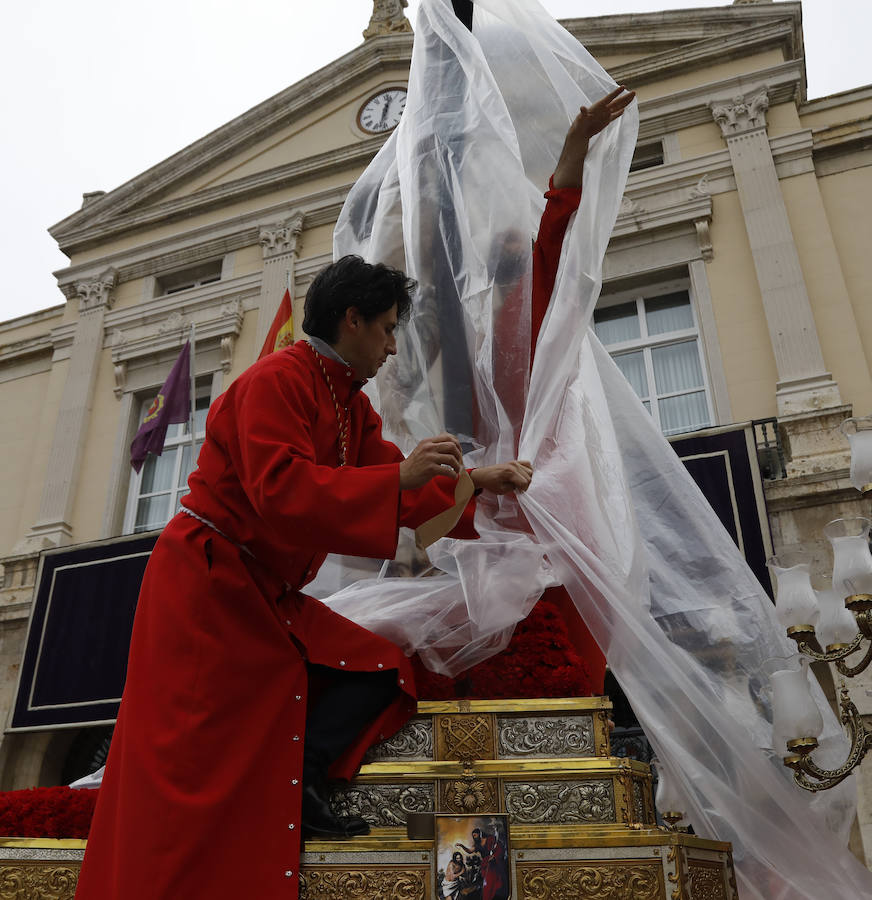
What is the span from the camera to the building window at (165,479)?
1093cm

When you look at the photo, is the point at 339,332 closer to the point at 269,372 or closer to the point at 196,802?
the point at 269,372

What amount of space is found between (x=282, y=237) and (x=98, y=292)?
3067 millimetres

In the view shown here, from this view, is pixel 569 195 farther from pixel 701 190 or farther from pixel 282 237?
pixel 282 237

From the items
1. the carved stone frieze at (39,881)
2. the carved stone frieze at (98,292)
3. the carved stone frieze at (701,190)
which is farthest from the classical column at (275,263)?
the carved stone frieze at (39,881)

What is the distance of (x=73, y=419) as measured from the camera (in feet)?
38.2

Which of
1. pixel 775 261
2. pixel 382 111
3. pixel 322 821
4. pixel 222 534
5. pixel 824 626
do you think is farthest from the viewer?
pixel 382 111

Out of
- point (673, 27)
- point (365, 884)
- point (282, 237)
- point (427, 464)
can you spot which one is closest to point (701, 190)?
point (673, 27)

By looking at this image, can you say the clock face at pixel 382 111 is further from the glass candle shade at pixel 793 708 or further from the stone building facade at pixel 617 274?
the glass candle shade at pixel 793 708

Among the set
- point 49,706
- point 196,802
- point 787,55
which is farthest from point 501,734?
point 787,55

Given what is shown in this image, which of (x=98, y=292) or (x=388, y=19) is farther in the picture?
(x=388, y=19)

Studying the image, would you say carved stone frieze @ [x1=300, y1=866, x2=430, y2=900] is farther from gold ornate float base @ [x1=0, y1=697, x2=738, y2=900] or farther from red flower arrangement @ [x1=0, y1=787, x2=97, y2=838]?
red flower arrangement @ [x1=0, y1=787, x2=97, y2=838]

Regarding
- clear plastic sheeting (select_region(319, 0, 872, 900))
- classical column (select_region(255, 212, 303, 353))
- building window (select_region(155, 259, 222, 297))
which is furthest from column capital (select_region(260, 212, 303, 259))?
clear plastic sheeting (select_region(319, 0, 872, 900))

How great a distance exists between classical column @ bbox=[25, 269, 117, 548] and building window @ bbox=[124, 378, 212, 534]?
79 centimetres

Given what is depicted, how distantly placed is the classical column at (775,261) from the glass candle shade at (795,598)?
560 centimetres
